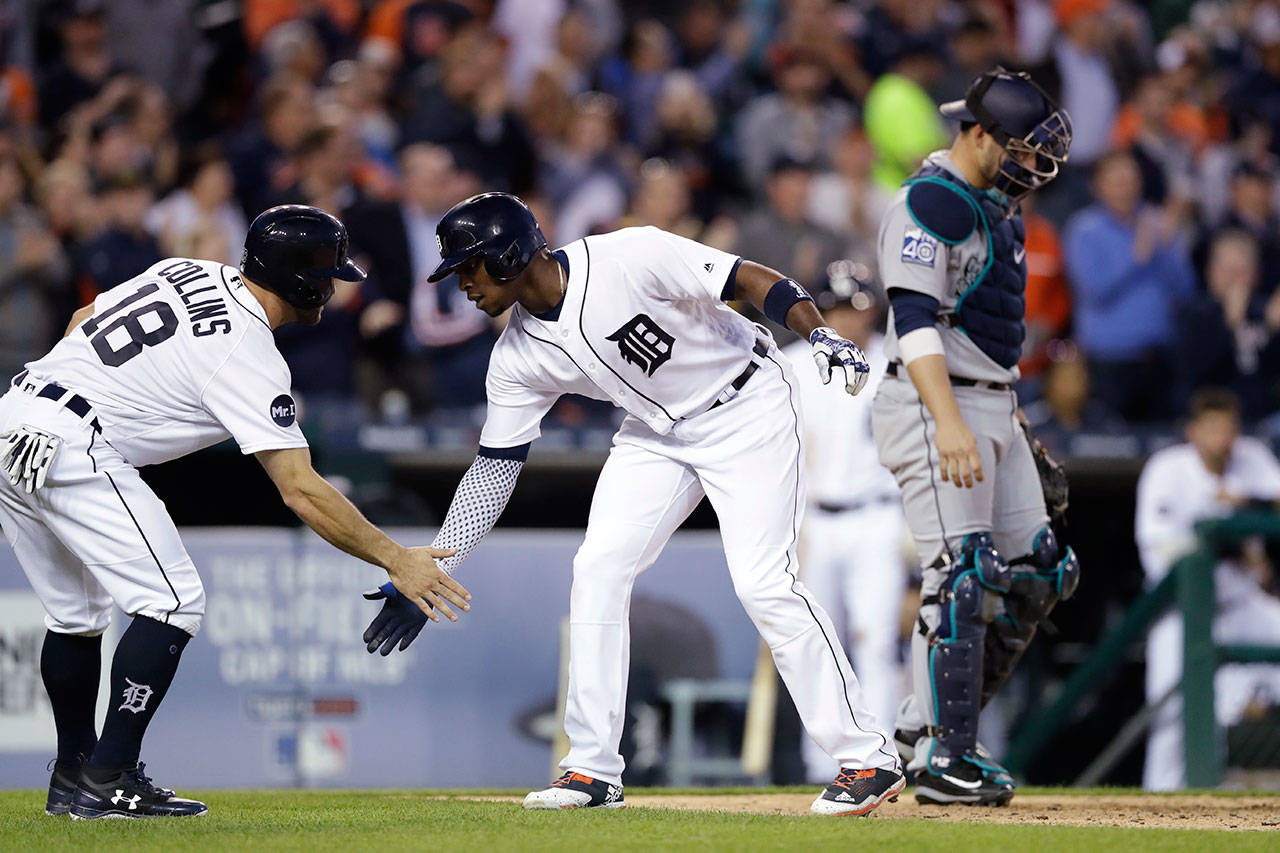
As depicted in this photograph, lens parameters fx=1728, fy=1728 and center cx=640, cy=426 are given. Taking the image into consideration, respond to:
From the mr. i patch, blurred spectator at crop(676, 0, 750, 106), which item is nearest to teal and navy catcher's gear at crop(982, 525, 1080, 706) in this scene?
the mr. i patch

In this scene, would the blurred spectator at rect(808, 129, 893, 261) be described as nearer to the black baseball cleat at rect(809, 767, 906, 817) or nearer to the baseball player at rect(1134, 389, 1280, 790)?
the baseball player at rect(1134, 389, 1280, 790)

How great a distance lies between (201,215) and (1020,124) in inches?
A: 223

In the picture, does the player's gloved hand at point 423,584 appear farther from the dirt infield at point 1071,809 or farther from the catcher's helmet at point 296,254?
the dirt infield at point 1071,809

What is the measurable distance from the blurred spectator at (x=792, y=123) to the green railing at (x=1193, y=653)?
14.0 feet

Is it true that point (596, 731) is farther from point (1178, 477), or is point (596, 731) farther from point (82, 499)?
point (1178, 477)

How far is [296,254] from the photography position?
4887 mm

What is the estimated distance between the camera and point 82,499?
4.75m

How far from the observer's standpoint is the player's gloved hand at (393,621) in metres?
4.88

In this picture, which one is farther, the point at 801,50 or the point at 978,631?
the point at 801,50

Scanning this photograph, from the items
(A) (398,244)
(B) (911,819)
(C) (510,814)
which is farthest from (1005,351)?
(A) (398,244)

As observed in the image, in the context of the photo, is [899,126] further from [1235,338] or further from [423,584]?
[423,584]

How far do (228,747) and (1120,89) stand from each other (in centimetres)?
850

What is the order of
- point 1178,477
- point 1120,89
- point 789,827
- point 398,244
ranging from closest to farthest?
1. point 789,827
2. point 1178,477
3. point 398,244
4. point 1120,89

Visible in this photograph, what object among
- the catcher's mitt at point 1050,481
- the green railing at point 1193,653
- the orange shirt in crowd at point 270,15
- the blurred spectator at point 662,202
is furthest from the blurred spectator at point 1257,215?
the orange shirt in crowd at point 270,15
